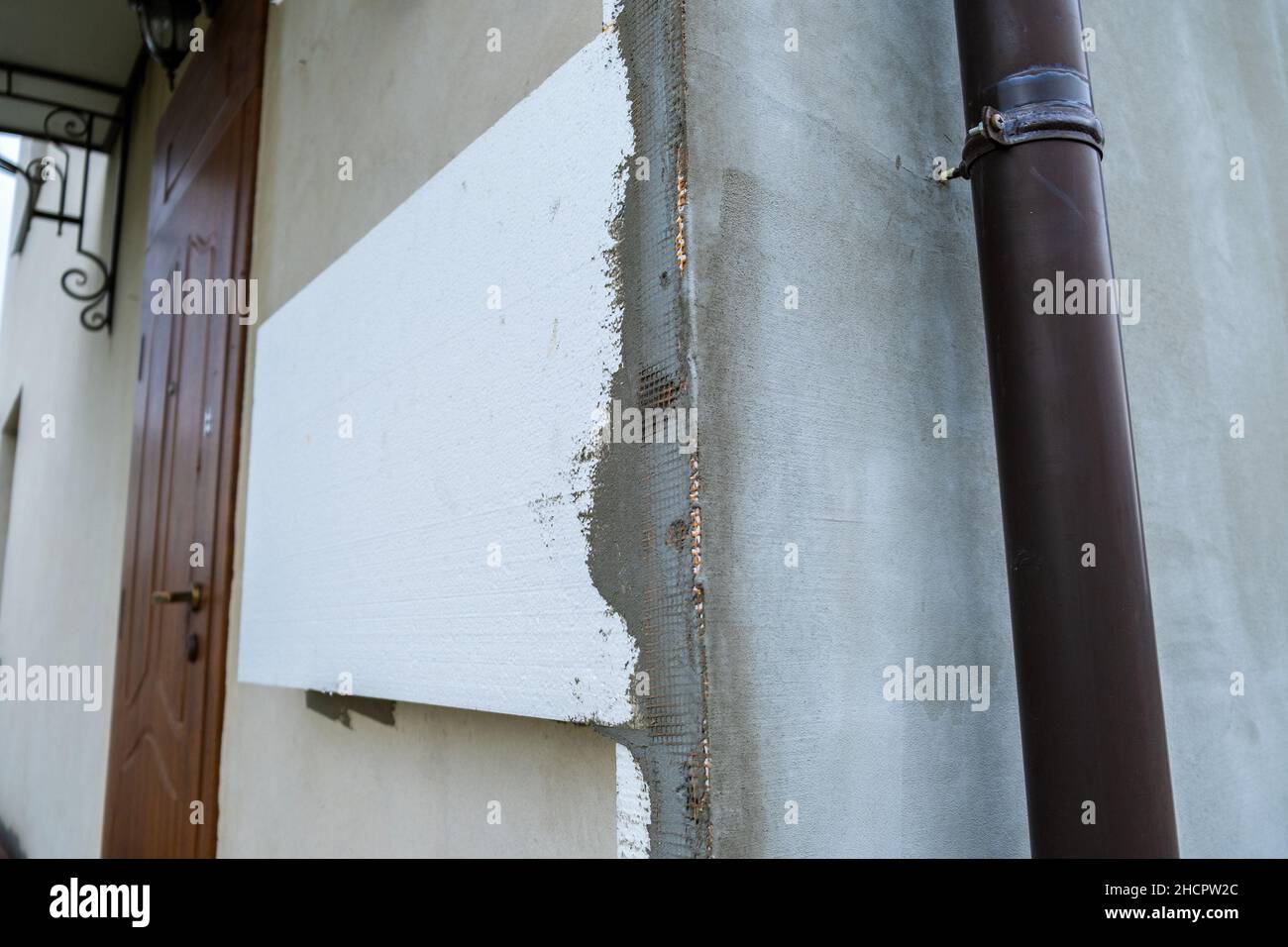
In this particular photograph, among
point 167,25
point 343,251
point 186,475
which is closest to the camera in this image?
point 343,251

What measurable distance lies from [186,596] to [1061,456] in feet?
6.85

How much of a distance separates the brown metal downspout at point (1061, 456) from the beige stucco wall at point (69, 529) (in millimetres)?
3042

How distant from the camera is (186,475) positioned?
7.95ft

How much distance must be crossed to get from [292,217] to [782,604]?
1.61 metres

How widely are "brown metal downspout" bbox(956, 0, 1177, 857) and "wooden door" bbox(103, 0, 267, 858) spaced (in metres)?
1.79

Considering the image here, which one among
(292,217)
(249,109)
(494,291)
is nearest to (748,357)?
(494,291)

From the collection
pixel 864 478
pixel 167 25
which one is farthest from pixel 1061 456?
pixel 167 25

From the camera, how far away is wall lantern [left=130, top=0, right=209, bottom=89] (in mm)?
2590

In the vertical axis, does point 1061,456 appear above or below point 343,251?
below

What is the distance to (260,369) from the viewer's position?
5.80 feet

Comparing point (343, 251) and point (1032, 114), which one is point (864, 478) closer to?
point (1032, 114)

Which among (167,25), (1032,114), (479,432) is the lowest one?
(479,432)

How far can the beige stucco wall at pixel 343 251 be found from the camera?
1053mm
